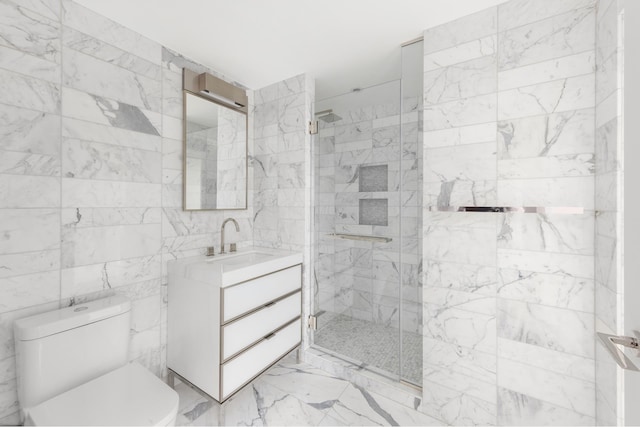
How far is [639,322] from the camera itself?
46 centimetres

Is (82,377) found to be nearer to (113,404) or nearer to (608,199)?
(113,404)

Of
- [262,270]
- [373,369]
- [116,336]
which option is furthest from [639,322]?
[116,336]

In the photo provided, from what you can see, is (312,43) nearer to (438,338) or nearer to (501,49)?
(501,49)

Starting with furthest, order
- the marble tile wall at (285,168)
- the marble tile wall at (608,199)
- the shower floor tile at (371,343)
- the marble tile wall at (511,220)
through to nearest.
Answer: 1. the marble tile wall at (285,168)
2. the shower floor tile at (371,343)
3. the marble tile wall at (511,220)
4. the marble tile wall at (608,199)

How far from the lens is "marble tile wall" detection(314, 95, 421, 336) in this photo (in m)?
1.88

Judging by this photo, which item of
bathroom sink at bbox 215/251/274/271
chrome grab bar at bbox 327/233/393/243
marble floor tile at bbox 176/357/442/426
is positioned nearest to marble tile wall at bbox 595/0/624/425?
marble floor tile at bbox 176/357/442/426

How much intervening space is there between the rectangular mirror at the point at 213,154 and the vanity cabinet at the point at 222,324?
536 mm

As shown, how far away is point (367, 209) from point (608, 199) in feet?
4.47

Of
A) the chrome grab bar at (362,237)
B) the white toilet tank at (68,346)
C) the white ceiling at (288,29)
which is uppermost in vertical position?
the white ceiling at (288,29)

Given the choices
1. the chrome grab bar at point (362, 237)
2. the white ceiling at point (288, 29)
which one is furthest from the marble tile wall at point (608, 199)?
the chrome grab bar at point (362, 237)

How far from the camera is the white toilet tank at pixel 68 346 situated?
1142 millimetres

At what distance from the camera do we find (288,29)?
1645 mm

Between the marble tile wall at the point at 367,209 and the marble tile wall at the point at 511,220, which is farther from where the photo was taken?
the marble tile wall at the point at 367,209

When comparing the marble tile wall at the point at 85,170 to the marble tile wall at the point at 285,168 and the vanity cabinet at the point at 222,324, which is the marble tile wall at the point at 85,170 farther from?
the marble tile wall at the point at 285,168
